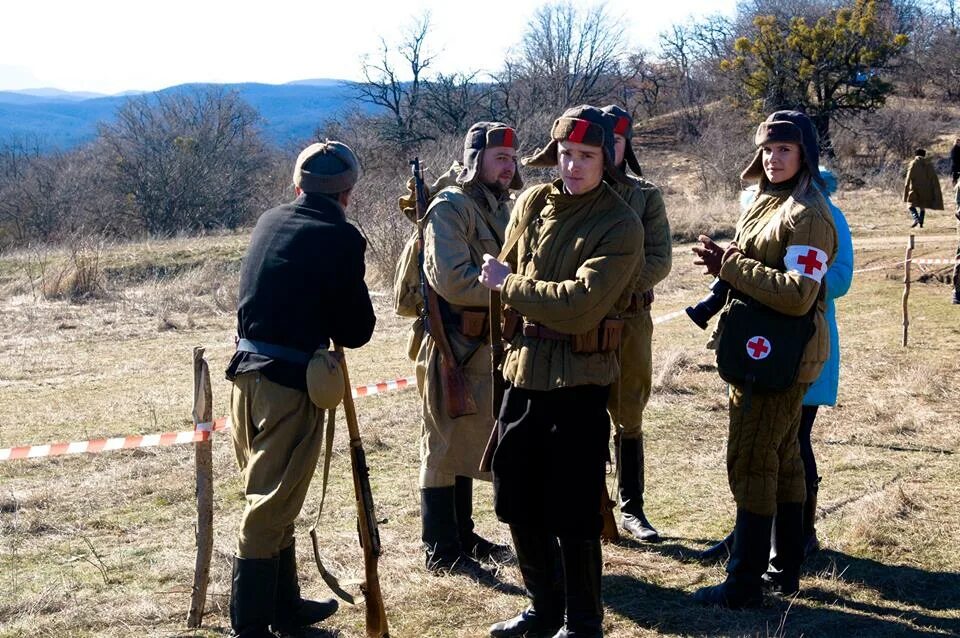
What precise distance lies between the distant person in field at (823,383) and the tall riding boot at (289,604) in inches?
74.9

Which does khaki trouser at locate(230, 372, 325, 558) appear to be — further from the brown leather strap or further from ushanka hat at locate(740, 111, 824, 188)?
ushanka hat at locate(740, 111, 824, 188)

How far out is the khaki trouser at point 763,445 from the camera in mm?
4012

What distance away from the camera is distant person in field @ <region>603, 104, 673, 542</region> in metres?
4.89

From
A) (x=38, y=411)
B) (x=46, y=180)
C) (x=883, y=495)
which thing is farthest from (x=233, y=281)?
(x=46, y=180)

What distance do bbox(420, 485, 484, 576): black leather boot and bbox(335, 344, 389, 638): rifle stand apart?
2.38 ft

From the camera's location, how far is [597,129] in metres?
3.47

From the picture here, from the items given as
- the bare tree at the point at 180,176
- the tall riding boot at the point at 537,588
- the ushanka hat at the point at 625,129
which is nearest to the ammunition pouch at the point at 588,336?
the tall riding boot at the point at 537,588

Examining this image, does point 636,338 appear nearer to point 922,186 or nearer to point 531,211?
point 531,211

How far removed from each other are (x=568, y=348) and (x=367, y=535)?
1.15 meters

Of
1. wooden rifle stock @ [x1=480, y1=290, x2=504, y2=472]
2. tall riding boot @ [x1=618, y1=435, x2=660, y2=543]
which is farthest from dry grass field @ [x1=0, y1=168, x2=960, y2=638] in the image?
wooden rifle stock @ [x1=480, y1=290, x2=504, y2=472]

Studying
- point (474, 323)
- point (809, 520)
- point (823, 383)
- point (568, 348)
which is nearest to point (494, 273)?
point (568, 348)

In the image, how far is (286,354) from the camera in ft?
12.2

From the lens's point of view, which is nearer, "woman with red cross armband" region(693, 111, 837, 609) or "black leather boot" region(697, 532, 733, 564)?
"woman with red cross armband" region(693, 111, 837, 609)

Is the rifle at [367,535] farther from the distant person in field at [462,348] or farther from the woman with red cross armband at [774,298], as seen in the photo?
the woman with red cross armband at [774,298]
